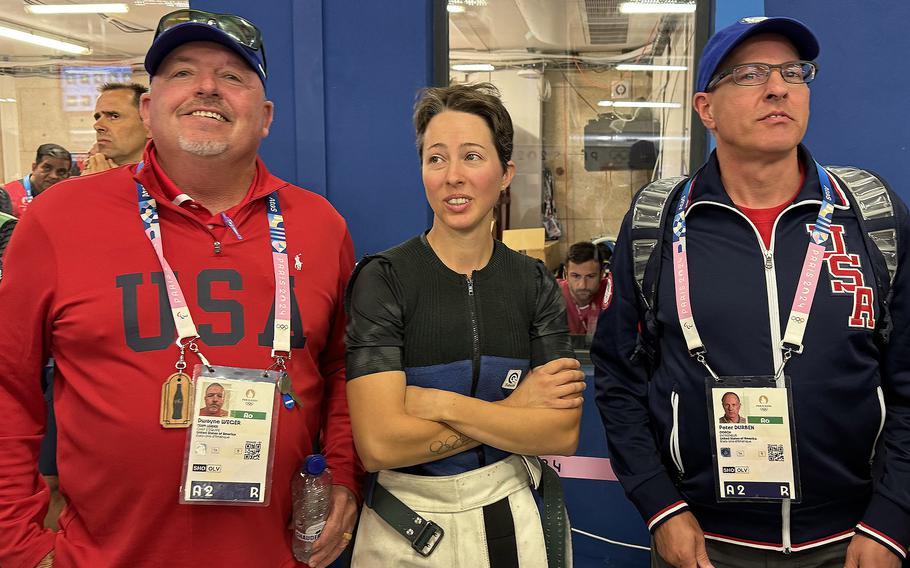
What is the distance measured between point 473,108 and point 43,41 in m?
8.03

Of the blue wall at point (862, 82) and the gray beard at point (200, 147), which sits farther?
the blue wall at point (862, 82)

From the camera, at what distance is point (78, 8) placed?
712cm

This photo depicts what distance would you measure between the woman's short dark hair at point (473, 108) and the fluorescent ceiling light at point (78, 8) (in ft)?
20.8

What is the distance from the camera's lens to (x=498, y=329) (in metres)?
1.64

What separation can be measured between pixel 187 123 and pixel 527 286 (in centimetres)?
95

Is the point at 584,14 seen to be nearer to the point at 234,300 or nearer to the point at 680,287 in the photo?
the point at 680,287

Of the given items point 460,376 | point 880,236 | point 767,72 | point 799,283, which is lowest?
point 460,376

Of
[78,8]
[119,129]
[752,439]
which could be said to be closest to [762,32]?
[752,439]

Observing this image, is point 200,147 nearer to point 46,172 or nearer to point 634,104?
point 634,104

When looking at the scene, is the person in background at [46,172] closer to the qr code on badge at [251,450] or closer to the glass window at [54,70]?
the glass window at [54,70]

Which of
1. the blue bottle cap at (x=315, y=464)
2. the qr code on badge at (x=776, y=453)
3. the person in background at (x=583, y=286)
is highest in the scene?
the person in background at (x=583, y=286)

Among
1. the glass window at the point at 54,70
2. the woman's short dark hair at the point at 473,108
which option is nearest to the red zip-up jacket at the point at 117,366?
the woman's short dark hair at the point at 473,108

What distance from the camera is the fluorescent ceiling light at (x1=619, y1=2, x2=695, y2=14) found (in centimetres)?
299

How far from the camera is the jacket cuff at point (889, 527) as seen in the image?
5.13 ft
